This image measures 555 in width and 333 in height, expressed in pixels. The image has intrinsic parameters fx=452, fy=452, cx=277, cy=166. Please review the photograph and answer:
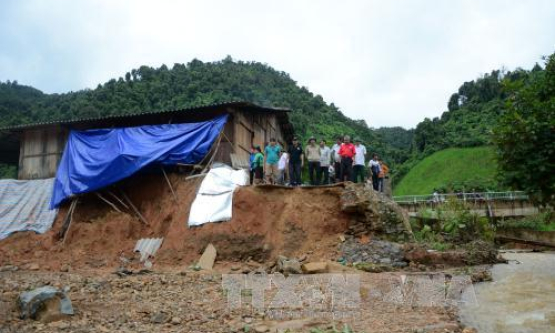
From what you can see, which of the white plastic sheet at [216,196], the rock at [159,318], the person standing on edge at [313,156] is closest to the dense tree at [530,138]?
the person standing on edge at [313,156]

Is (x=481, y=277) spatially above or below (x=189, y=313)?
above

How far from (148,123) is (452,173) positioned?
29.6 metres

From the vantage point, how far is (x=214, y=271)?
917cm

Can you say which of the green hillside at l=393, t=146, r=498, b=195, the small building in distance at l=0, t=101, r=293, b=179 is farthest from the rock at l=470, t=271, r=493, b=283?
the green hillside at l=393, t=146, r=498, b=195

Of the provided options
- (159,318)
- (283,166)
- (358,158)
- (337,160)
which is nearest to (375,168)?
(358,158)

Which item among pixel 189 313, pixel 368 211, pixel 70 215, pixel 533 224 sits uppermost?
pixel 368 211

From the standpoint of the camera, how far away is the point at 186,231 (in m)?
10.5

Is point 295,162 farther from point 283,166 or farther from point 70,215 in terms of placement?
point 70,215

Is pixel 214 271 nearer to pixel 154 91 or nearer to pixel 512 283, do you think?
pixel 512 283

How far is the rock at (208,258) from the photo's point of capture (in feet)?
31.1

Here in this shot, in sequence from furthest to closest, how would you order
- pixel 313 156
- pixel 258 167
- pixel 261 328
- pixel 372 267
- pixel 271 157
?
pixel 313 156 < pixel 271 157 < pixel 258 167 < pixel 372 267 < pixel 261 328

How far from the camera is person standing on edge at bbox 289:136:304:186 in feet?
38.3

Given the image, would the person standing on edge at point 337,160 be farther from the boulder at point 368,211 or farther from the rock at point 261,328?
the rock at point 261,328

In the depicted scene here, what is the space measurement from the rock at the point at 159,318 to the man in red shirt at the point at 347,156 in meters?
6.71
